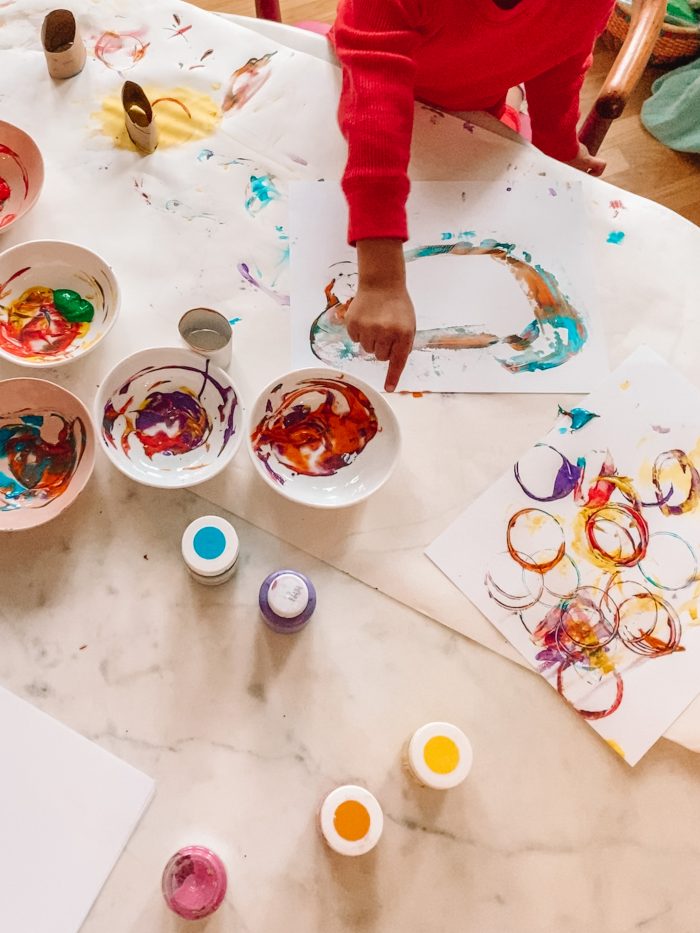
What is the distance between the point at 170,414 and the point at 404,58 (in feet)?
1.56

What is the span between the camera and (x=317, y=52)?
3.06 feet

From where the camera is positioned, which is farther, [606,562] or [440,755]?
[606,562]

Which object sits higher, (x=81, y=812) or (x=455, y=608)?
(x=455, y=608)

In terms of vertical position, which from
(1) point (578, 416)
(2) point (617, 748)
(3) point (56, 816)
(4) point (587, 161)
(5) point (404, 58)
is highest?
(5) point (404, 58)

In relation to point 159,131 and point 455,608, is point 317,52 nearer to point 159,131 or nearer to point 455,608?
point 159,131

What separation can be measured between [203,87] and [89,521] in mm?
580

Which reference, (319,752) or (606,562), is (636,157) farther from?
(319,752)

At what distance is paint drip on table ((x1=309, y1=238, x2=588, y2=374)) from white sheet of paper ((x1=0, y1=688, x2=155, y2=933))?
454 mm

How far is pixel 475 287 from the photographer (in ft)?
2.72

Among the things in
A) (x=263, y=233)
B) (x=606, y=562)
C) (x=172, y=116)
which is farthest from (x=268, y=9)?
(x=606, y=562)

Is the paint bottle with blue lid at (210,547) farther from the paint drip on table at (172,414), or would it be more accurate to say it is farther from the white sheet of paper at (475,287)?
the white sheet of paper at (475,287)

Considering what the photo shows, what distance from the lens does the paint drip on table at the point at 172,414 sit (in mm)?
723

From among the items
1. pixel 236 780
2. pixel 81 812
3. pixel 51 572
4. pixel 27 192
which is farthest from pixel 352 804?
pixel 27 192

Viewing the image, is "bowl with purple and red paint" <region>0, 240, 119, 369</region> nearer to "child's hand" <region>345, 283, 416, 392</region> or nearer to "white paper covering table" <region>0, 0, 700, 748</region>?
"white paper covering table" <region>0, 0, 700, 748</region>
